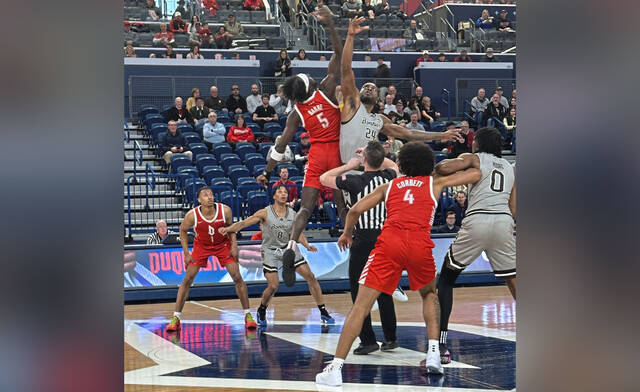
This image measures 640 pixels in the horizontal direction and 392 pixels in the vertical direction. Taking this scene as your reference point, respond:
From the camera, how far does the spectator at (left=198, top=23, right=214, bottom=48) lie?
20391 millimetres

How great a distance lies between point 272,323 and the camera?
9844 millimetres

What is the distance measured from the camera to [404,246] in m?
5.62

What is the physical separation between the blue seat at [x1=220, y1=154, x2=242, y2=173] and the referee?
888 centimetres

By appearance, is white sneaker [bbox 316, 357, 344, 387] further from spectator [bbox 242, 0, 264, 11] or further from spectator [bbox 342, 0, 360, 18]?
spectator [bbox 342, 0, 360, 18]

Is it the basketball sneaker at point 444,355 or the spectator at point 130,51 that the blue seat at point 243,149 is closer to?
the spectator at point 130,51

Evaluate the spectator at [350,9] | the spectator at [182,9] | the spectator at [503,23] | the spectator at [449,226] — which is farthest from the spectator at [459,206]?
the spectator at [503,23]

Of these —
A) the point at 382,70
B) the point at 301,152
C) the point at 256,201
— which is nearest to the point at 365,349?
the point at 256,201

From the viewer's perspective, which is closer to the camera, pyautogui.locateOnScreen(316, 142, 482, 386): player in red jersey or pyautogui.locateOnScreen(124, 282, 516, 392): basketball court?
pyautogui.locateOnScreen(316, 142, 482, 386): player in red jersey

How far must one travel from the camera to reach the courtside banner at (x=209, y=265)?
12.7 m

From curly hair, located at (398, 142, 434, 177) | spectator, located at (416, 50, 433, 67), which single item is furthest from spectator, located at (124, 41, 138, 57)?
curly hair, located at (398, 142, 434, 177)
